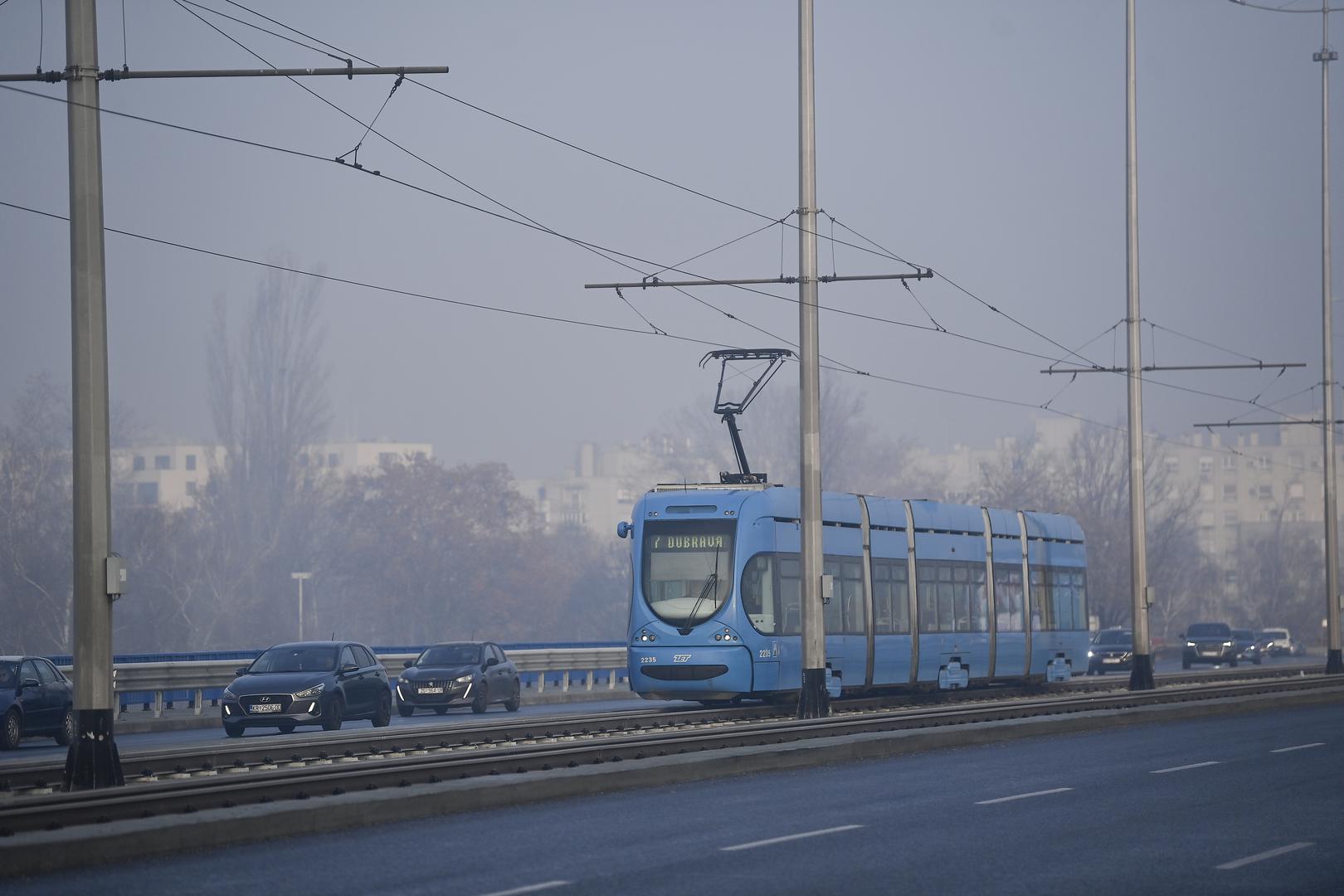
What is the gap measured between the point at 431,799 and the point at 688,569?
14.1m

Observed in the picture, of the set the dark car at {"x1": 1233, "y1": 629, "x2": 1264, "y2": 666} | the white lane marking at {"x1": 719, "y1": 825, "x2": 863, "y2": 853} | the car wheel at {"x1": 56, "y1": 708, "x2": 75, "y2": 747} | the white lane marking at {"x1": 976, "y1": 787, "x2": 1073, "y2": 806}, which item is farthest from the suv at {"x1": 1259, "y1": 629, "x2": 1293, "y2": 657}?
the white lane marking at {"x1": 719, "y1": 825, "x2": 863, "y2": 853}

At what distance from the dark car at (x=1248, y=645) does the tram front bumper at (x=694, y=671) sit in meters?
46.4

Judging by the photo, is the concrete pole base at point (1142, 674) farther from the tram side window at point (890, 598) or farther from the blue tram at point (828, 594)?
the tram side window at point (890, 598)

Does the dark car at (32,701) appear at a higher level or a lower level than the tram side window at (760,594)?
lower

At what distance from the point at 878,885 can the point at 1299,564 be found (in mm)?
132908

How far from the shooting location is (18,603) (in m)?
64.7

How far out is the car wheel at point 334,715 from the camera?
1065 inches

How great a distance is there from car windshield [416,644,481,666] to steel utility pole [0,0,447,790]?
18.4 metres

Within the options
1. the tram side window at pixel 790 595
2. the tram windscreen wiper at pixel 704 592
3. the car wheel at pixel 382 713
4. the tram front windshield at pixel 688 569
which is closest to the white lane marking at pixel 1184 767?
the tram side window at pixel 790 595

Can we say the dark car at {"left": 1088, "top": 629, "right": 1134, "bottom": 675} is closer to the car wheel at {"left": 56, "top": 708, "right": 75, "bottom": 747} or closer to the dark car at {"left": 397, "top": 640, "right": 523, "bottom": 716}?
the dark car at {"left": 397, "top": 640, "right": 523, "bottom": 716}

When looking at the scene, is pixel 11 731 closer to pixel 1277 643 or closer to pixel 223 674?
pixel 223 674

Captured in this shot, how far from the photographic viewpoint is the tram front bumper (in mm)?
28062

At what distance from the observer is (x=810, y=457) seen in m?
25.8

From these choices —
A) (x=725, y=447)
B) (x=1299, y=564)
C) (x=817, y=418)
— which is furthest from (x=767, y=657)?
(x=1299, y=564)
